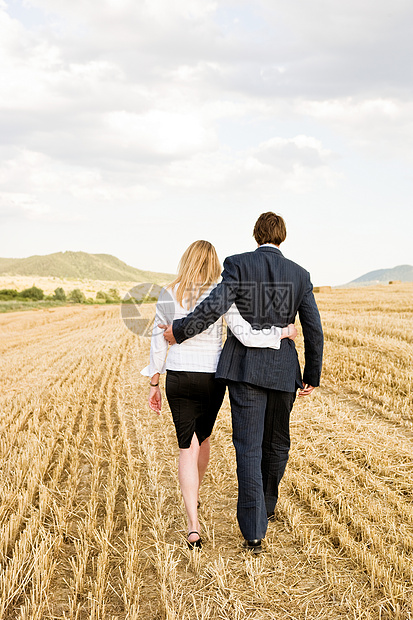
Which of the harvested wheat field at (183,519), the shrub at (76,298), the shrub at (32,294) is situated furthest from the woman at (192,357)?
the shrub at (32,294)

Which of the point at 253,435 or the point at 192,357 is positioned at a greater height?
the point at 192,357

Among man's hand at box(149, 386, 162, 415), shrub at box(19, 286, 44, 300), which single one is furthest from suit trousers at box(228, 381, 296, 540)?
shrub at box(19, 286, 44, 300)

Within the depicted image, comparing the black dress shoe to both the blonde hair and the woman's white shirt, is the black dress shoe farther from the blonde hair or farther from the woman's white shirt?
the blonde hair

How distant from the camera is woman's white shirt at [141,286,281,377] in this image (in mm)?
3426

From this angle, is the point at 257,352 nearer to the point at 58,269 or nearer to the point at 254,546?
the point at 254,546

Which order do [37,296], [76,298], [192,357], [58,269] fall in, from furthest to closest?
1. [58,269]
2. [76,298]
3. [37,296]
4. [192,357]

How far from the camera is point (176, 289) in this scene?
11.8ft

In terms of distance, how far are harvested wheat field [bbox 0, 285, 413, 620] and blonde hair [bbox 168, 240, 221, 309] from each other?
5.78 feet


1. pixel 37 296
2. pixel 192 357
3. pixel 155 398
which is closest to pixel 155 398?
pixel 155 398

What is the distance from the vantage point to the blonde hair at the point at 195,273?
3.55 meters

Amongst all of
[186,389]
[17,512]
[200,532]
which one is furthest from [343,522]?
[17,512]

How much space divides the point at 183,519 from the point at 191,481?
670mm

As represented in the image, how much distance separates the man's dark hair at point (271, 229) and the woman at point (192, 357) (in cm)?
37

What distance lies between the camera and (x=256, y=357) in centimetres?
343
